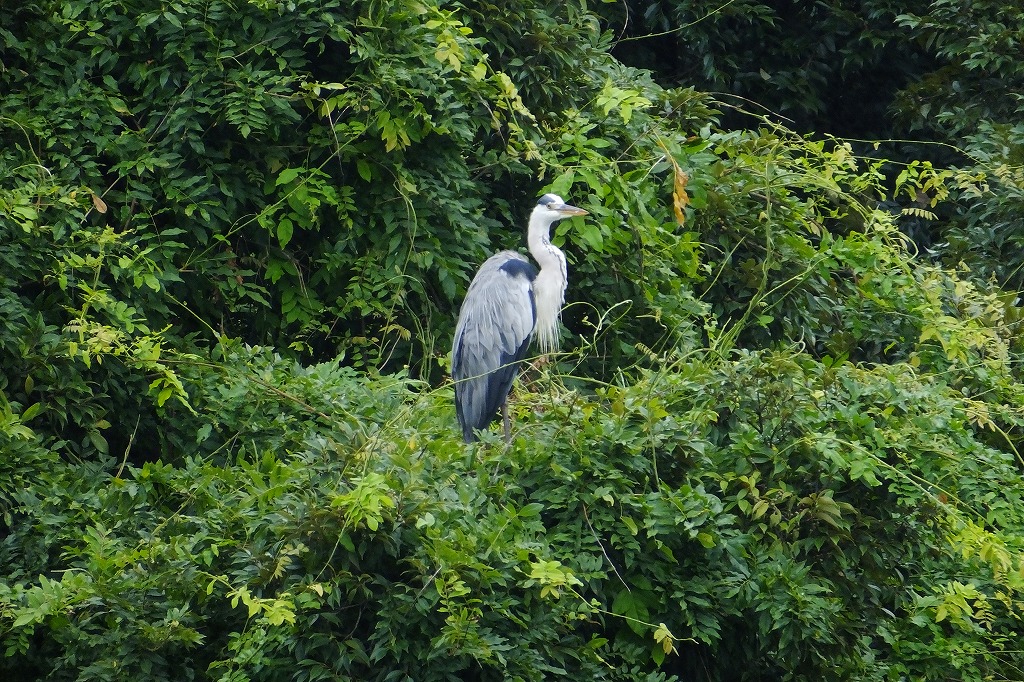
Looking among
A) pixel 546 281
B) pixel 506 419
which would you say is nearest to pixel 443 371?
pixel 546 281

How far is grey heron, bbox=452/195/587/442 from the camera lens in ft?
19.0

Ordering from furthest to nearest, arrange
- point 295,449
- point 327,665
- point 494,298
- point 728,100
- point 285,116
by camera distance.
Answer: point 728,100
point 285,116
point 494,298
point 295,449
point 327,665

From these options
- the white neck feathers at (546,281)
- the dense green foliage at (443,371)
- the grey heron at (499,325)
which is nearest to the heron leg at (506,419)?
the grey heron at (499,325)

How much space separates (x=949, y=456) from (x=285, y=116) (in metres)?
3.50

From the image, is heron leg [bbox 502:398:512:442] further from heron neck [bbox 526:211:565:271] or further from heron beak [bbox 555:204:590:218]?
heron beak [bbox 555:204:590:218]

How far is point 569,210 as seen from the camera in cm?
644

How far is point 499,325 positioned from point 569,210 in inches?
30.7

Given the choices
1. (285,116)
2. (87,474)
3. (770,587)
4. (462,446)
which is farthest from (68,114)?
(770,587)

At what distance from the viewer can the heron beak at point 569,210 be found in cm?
639

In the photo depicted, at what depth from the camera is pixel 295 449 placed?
5445mm

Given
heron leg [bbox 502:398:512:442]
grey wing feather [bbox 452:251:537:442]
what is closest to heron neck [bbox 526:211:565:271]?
grey wing feather [bbox 452:251:537:442]

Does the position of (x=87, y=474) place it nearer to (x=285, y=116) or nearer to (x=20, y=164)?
(x=20, y=164)

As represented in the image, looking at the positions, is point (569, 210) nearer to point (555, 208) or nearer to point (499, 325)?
point (555, 208)

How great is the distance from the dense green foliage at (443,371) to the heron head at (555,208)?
144 millimetres
